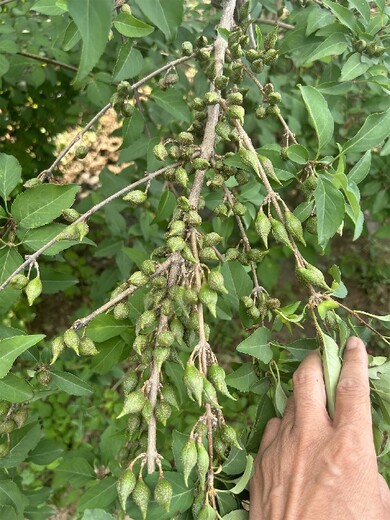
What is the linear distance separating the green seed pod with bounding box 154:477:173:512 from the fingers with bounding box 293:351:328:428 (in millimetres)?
407

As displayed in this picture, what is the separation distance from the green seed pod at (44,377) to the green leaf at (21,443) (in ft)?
1.14

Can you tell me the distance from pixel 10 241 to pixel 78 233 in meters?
0.31

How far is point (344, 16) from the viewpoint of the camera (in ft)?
5.98

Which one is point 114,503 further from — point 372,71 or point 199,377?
point 372,71

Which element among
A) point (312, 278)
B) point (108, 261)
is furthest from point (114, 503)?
point (108, 261)

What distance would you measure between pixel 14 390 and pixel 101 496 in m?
0.43

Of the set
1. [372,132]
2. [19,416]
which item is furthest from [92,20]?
[19,416]

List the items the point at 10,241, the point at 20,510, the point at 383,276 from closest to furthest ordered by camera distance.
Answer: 1. the point at 10,241
2. the point at 20,510
3. the point at 383,276

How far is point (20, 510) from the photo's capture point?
177cm

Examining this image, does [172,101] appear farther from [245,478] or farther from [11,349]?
[245,478]

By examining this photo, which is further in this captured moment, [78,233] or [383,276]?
[383,276]

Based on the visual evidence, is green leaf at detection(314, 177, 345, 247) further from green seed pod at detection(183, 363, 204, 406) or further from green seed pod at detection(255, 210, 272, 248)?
green seed pod at detection(183, 363, 204, 406)

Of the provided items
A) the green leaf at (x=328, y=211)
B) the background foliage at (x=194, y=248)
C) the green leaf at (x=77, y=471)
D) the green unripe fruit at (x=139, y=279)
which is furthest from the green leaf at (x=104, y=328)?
the green leaf at (x=77, y=471)

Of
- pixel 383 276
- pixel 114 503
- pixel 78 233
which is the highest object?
pixel 78 233
